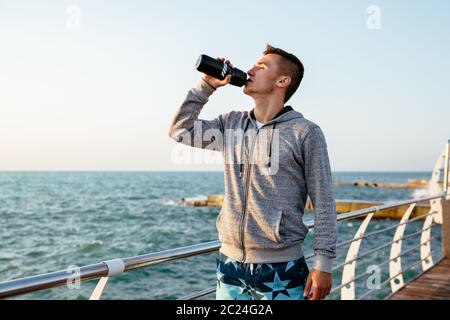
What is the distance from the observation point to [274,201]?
1625 millimetres

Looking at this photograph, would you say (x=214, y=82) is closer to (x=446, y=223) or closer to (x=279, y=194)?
(x=279, y=194)

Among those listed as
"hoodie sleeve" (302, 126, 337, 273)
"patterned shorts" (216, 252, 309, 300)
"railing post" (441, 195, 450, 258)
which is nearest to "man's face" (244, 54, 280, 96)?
"hoodie sleeve" (302, 126, 337, 273)

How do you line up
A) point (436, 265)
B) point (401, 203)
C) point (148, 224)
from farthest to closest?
point (148, 224) < point (436, 265) < point (401, 203)

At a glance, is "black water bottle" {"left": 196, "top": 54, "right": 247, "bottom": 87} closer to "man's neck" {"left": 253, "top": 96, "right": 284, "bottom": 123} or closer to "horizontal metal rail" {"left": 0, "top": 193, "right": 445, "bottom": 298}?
"man's neck" {"left": 253, "top": 96, "right": 284, "bottom": 123}

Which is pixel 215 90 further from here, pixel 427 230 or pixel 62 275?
pixel 427 230

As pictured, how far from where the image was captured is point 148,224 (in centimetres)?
2603

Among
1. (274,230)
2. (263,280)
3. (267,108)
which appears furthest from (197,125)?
(263,280)

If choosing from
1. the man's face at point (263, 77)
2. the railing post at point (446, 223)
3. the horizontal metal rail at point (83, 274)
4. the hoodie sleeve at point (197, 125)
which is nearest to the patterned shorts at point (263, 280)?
the horizontal metal rail at point (83, 274)

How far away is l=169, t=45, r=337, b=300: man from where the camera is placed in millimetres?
1598

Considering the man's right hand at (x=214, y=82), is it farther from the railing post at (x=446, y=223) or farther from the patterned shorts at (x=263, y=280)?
the railing post at (x=446, y=223)
